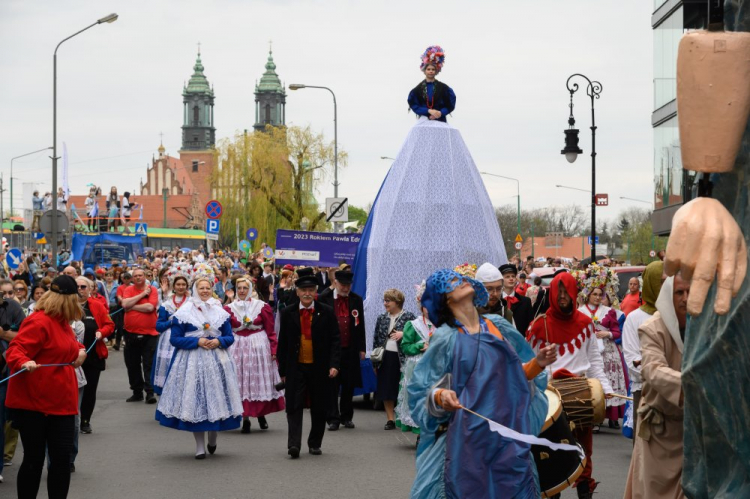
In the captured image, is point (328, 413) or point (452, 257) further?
point (452, 257)

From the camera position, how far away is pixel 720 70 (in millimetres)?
2746

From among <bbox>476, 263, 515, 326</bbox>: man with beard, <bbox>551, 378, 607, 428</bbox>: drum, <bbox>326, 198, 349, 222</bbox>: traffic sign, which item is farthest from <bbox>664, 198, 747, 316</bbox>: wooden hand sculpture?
<bbox>326, 198, 349, 222</bbox>: traffic sign

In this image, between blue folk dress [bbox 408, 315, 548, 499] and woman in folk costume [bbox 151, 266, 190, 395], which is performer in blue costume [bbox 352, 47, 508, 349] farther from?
blue folk dress [bbox 408, 315, 548, 499]

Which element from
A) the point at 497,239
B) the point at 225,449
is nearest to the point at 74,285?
the point at 225,449

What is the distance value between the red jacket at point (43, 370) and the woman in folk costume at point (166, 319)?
13.0 feet

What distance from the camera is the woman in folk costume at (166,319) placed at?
1364 centimetres

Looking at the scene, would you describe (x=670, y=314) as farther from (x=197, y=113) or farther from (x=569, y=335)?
(x=197, y=113)

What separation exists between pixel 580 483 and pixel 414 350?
2.63 metres

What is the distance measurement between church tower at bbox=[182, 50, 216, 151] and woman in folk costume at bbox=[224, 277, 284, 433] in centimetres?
16459

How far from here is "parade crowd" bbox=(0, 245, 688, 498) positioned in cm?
584

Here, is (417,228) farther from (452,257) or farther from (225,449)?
(225,449)

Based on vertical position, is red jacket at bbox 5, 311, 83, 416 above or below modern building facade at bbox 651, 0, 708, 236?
below

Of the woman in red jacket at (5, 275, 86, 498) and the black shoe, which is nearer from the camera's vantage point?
the woman in red jacket at (5, 275, 86, 498)

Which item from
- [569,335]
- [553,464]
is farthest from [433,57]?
[553,464]
